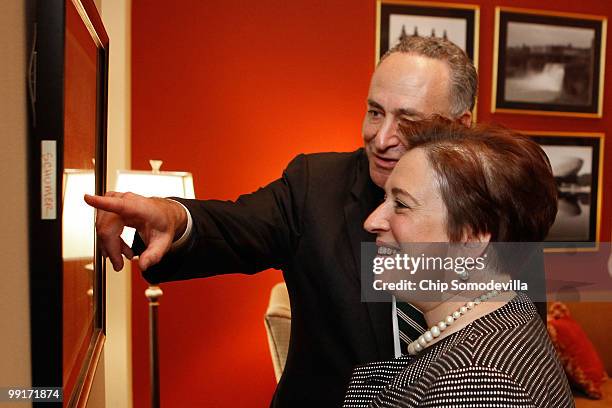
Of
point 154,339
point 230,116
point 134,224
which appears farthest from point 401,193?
point 230,116

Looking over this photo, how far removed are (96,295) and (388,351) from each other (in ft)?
2.31

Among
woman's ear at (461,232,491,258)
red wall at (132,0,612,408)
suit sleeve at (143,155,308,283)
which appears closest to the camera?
woman's ear at (461,232,491,258)

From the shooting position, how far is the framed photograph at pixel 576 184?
14.3 feet

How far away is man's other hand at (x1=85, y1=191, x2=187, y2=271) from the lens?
3.71ft

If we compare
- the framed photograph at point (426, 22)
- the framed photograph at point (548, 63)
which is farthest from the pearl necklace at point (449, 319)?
the framed photograph at point (548, 63)

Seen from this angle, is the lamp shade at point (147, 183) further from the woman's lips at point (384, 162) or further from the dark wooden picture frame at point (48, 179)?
the dark wooden picture frame at point (48, 179)

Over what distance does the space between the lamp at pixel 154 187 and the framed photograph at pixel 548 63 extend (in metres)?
2.22

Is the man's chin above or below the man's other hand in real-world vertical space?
above

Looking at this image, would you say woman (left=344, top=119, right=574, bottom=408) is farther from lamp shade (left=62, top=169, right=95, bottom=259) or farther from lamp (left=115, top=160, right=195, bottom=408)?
lamp (left=115, top=160, right=195, bottom=408)

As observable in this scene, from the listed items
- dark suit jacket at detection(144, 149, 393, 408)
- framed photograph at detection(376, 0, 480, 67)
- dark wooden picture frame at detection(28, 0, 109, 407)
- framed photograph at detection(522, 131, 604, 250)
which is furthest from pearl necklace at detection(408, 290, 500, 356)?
framed photograph at detection(522, 131, 604, 250)

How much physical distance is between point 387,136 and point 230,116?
218 cm

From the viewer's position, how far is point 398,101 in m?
1.70

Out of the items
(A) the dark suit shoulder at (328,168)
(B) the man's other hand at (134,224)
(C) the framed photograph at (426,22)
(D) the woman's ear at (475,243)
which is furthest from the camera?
(C) the framed photograph at (426,22)

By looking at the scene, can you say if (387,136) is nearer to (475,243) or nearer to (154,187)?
(475,243)
